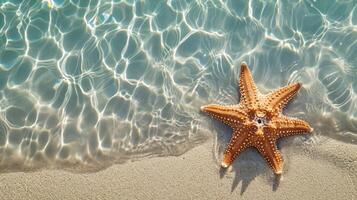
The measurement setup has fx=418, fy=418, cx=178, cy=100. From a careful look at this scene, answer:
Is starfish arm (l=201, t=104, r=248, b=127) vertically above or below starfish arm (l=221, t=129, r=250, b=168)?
above

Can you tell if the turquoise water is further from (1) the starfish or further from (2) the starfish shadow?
(2) the starfish shadow

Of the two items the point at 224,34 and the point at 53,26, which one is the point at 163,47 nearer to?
the point at 224,34

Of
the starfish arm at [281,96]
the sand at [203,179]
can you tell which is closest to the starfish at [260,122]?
the starfish arm at [281,96]

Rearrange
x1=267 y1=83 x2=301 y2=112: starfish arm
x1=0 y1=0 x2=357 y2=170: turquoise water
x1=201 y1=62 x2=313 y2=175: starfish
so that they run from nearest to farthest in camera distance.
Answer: x1=201 y1=62 x2=313 y2=175: starfish, x1=267 y1=83 x2=301 y2=112: starfish arm, x1=0 y1=0 x2=357 y2=170: turquoise water

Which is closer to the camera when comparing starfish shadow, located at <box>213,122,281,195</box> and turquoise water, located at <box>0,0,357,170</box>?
starfish shadow, located at <box>213,122,281,195</box>

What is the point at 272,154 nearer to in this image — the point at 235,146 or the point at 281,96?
the point at 235,146

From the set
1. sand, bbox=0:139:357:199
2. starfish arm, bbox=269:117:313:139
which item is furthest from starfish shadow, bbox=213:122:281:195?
starfish arm, bbox=269:117:313:139

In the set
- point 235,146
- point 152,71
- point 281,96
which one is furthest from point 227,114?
point 152,71
